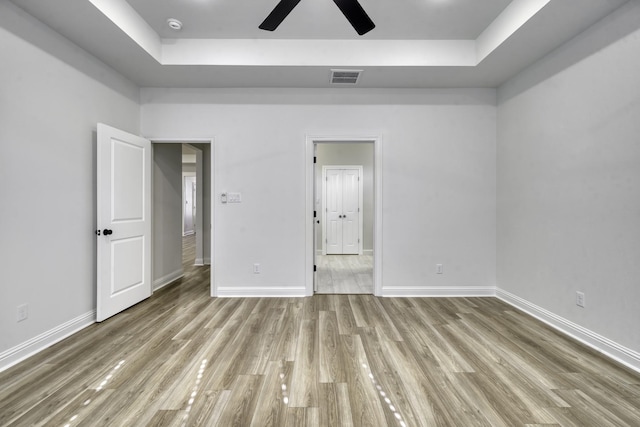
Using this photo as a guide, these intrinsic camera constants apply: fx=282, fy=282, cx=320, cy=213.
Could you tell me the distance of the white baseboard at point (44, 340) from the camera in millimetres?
1983

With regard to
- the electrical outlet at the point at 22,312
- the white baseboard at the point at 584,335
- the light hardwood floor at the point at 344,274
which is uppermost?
the electrical outlet at the point at 22,312

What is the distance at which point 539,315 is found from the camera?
2.83 m

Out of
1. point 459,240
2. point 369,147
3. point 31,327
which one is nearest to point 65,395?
point 31,327

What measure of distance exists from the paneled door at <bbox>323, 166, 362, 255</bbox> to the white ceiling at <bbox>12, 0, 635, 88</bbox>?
3.39 meters

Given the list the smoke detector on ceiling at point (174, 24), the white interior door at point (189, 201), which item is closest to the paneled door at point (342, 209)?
the smoke detector on ceiling at point (174, 24)

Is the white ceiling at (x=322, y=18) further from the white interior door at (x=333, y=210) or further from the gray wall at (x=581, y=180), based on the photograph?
the white interior door at (x=333, y=210)

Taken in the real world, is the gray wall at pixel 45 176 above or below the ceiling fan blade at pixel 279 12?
below

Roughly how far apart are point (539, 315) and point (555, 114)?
1.96 m

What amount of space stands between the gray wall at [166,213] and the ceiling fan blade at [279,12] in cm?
270

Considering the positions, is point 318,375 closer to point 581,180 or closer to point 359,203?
point 581,180

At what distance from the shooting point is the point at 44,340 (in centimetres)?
225

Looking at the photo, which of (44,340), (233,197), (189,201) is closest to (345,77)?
(233,197)

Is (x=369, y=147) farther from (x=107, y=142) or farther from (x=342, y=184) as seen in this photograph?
(x=107, y=142)

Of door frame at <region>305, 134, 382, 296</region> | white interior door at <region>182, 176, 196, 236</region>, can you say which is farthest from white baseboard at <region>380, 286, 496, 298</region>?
white interior door at <region>182, 176, 196, 236</region>
